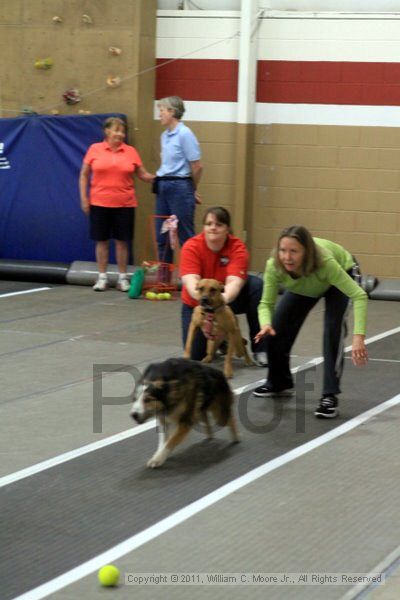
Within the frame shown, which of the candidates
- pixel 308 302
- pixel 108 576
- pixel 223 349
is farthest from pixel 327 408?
pixel 108 576

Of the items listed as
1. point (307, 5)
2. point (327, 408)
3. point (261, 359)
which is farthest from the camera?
point (307, 5)

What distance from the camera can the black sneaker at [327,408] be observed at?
6129 mm

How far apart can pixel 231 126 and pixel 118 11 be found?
1.77m

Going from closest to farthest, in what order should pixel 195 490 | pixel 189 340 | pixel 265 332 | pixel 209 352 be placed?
pixel 195 490
pixel 265 332
pixel 189 340
pixel 209 352

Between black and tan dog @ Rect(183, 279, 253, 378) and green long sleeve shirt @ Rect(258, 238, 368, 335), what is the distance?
69cm

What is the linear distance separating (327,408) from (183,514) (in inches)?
71.1

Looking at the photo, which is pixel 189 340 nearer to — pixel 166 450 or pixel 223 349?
pixel 223 349

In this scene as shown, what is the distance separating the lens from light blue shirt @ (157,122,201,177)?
10.6m

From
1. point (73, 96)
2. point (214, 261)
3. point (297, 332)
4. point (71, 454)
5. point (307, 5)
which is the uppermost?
point (307, 5)

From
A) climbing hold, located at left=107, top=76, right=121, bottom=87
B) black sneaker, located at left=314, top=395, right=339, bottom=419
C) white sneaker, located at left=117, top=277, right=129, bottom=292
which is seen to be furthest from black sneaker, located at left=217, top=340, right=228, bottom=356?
climbing hold, located at left=107, top=76, right=121, bottom=87

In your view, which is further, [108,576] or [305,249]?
[305,249]

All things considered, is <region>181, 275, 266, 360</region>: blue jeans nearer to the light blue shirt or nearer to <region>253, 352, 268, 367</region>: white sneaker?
<region>253, 352, 268, 367</region>: white sneaker

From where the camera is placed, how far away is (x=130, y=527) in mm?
4391

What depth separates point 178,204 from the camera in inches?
424
